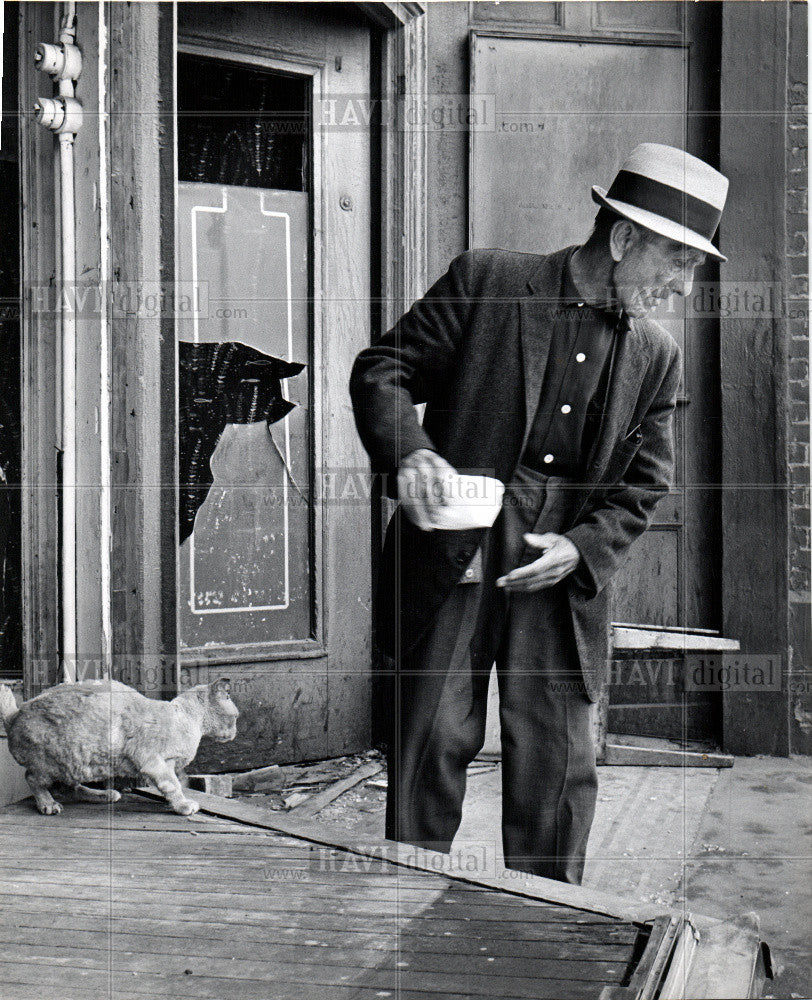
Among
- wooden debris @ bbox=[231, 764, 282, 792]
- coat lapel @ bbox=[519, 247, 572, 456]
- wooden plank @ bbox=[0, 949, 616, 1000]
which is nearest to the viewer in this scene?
wooden plank @ bbox=[0, 949, 616, 1000]

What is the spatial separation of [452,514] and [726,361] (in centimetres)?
179

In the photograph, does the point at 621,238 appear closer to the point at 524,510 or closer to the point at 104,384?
the point at 524,510

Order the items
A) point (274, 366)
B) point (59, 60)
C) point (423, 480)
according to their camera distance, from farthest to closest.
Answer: point (274, 366), point (59, 60), point (423, 480)

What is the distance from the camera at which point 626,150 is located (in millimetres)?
3623

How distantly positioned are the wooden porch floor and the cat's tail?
274 mm

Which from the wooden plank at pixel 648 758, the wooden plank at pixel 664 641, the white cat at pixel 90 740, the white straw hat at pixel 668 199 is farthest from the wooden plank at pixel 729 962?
the wooden plank at pixel 664 641

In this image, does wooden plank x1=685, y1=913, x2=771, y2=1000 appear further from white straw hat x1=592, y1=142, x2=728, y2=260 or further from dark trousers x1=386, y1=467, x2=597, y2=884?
white straw hat x1=592, y1=142, x2=728, y2=260

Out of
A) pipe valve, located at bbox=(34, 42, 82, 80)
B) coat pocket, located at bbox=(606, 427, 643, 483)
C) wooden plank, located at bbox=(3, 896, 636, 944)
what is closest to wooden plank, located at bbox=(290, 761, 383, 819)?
wooden plank, located at bbox=(3, 896, 636, 944)

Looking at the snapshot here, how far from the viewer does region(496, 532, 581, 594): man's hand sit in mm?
2318

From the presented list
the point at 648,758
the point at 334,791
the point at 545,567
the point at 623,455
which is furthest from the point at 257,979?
the point at 648,758

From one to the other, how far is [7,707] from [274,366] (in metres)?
1.36

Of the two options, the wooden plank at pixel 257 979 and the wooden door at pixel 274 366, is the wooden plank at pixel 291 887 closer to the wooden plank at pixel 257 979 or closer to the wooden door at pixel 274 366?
the wooden plank at pixel 257 979

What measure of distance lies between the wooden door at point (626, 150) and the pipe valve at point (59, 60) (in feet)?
4.20

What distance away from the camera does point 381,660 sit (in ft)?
11.8
